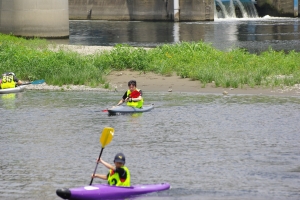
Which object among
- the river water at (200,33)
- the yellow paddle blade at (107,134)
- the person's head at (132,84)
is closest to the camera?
the yellow paddle blade at (107,134)

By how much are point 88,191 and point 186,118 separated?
8.91 metres

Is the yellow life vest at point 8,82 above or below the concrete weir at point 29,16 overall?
below

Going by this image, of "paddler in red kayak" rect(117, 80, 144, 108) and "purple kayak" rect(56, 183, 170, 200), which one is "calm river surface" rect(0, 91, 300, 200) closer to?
"purple kayak" rect(56, 183, 170, 200)

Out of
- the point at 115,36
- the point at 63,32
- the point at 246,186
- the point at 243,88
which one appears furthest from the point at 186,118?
the point at 115,36

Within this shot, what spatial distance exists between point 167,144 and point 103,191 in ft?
17.2

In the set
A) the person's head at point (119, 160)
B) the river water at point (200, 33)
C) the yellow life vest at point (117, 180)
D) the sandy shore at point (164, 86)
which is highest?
the river water at point (200, 33)

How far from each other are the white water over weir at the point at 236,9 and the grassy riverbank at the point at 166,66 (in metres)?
39.2

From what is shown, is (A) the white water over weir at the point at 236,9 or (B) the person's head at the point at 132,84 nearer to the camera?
(B) the person's head at the point at 132,84

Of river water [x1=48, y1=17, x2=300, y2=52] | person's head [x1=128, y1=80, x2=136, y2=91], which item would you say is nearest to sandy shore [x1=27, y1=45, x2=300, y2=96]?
person's head [x1=128, y1=80, x2=136, y2=91]

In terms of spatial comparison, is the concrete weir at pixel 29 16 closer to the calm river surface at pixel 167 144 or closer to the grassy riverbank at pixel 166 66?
the grassy riverbank at pixel 166 66

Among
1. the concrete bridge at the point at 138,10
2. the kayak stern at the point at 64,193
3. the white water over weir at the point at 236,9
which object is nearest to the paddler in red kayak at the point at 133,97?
the kayak stern at the point at 64,193

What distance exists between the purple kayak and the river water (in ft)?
93.2

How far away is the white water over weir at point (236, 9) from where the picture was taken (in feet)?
230

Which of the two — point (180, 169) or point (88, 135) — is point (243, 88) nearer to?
point (88, 135)
